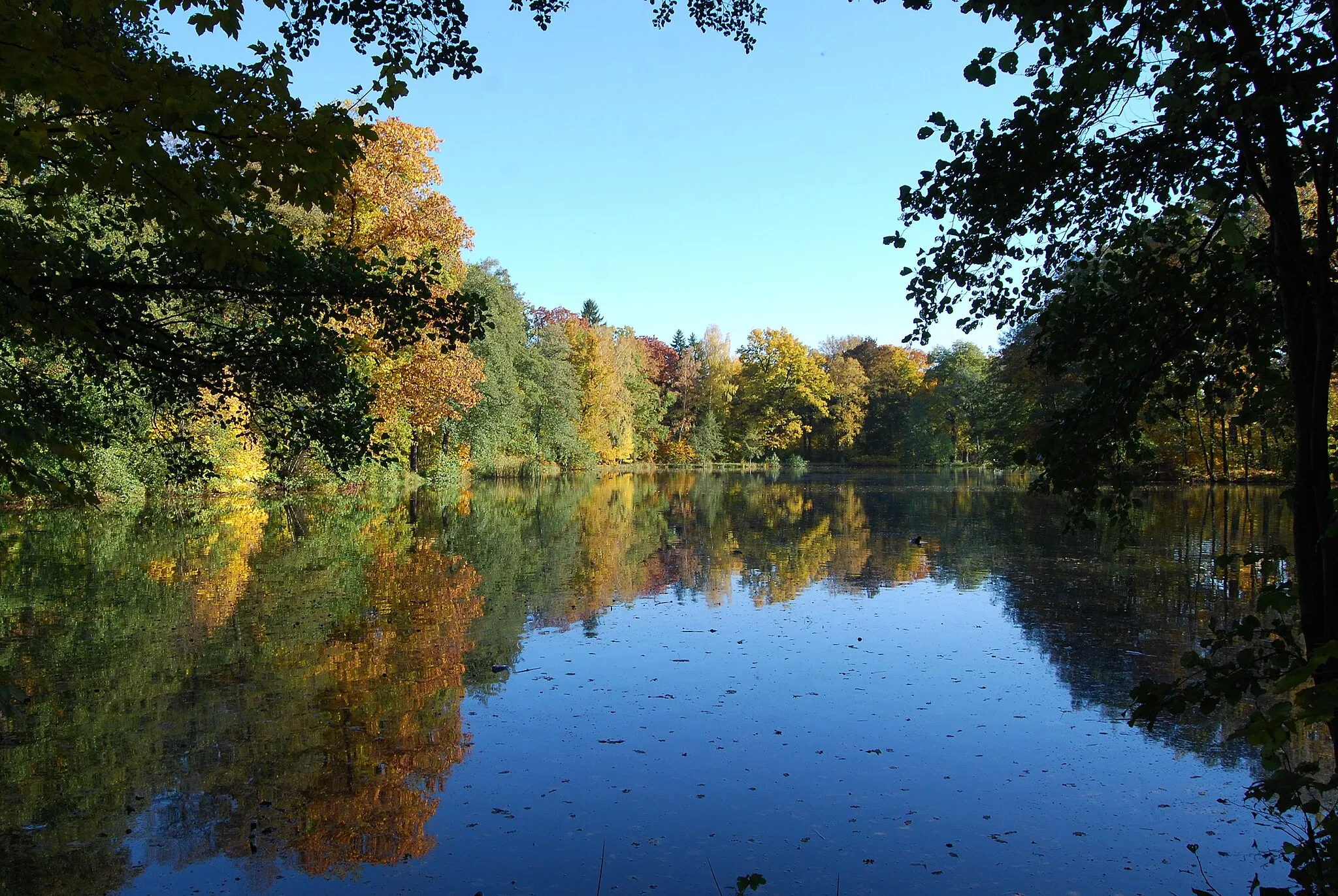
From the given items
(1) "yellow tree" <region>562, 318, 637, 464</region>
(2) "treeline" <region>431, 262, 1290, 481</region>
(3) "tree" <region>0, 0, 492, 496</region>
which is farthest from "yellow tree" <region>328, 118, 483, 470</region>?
(1) "yellow tree" <region>562, 318, 637, 464</region>

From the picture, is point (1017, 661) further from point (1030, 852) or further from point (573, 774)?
point (573, 774)

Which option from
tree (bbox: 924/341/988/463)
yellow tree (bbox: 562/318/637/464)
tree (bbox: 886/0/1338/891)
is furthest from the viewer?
tree (bbox: 924/341/988/463)

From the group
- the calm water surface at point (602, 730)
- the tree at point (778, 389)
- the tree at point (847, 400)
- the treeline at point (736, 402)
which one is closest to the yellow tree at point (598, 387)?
the treeline at point (736, 402)

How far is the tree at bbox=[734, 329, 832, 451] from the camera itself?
214 feet

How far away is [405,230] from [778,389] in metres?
46.6

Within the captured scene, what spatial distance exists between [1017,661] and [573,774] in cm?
445

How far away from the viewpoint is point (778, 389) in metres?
66.2

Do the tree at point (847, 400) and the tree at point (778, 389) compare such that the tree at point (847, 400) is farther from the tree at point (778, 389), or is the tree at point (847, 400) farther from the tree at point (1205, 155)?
the tree at point (1205, 155)

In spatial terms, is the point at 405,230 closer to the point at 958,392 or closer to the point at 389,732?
the point at 389,732

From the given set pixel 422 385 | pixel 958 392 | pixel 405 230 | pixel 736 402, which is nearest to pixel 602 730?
pixel 405 230

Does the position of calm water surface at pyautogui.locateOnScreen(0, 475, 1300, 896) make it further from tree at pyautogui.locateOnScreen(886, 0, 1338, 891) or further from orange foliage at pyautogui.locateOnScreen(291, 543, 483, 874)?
tree at pyautogui.locateOnScreen(886, 0, 1338, 891)

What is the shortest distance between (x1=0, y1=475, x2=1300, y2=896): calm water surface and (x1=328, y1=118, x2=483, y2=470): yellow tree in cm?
1062

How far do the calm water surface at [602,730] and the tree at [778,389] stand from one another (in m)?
52.7

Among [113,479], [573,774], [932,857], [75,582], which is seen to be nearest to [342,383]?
[573,774]
